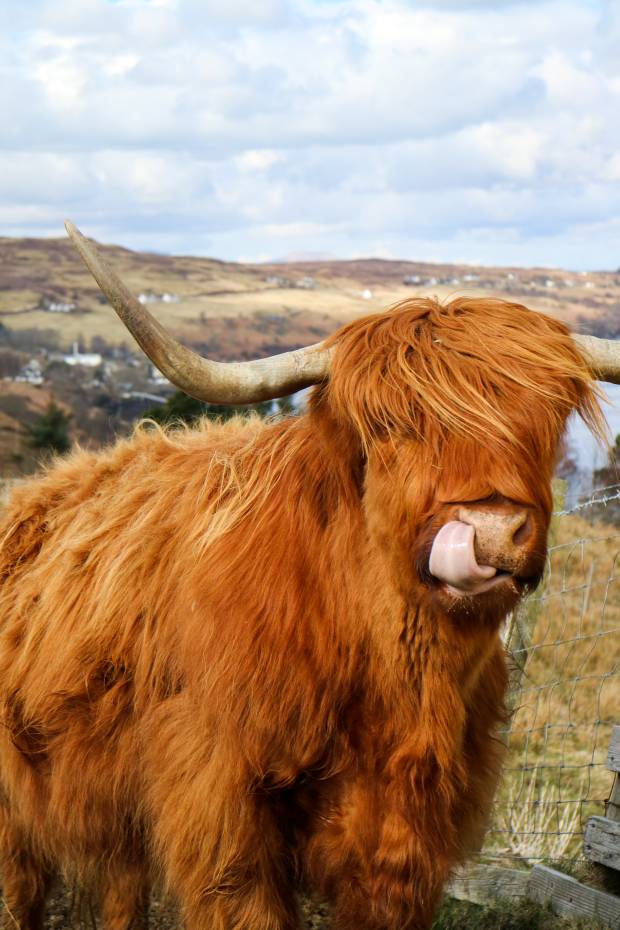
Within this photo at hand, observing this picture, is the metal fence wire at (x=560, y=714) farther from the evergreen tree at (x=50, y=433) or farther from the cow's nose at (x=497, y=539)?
the evergreen tree at (x=50, y=433)

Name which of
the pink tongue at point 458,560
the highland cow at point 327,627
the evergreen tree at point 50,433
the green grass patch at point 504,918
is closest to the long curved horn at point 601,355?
the highland cow at point 327,627

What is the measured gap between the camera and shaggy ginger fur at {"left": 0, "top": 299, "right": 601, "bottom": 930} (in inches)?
100

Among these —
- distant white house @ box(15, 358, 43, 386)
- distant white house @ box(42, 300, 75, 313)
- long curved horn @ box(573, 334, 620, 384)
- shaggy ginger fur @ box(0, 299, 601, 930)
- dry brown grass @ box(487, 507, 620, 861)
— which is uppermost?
long curved horn @ box(573, 334, 620, 384)

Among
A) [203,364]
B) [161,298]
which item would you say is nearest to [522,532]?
[203,364]

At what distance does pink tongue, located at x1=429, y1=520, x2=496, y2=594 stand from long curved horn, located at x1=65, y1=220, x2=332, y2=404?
0.63 m

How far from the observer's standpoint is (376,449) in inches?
102

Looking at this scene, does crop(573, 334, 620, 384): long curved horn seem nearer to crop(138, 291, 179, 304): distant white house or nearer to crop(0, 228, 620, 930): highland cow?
crop(0, 228, 620, 930): highland cow

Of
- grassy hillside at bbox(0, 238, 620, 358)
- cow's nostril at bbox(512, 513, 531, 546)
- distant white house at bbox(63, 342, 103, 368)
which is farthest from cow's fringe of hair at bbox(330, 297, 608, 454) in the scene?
distant white house at bbox(63, 342, 103, 368)

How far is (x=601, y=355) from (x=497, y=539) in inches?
34.3

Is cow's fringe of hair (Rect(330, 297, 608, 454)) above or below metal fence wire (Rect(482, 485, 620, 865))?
above

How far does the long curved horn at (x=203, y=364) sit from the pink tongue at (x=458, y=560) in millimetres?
625

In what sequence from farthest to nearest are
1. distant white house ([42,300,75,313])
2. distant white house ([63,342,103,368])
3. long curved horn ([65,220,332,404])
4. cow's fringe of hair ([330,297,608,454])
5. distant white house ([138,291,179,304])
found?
distant white house ([138,291,179,304]) < distant white house ([42,300,75,313]) < distant white house ([63,342,103,368]) < cow's fringe of hair ([330,297,608,454]) < long curved horn ([65,220,332,404])

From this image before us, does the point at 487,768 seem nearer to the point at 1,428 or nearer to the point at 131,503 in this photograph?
the point at 131,503

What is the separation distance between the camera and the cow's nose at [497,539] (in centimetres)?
226
